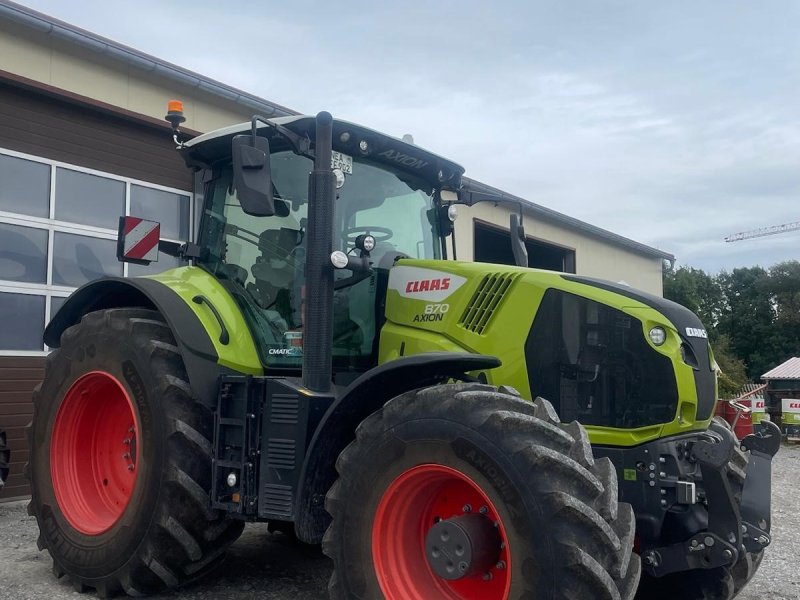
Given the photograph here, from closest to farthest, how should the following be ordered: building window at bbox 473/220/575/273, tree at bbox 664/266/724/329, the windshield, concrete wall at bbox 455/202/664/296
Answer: the windshield → concrete wall at bbox 455/202/664/296 → building window at bbox 473/220/575/273 → tree at bbox 664/266/724/329

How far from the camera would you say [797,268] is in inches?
2188

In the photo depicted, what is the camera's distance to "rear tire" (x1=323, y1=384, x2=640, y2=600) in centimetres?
288

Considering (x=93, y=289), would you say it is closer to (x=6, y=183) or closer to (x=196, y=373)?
(x=196, y=373)

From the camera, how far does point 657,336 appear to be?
3.69 m

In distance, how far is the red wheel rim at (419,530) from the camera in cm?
337

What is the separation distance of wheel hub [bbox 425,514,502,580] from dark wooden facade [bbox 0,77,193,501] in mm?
5046

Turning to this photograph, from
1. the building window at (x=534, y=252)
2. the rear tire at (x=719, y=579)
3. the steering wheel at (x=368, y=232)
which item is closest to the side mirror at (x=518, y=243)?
the steering wheel at (x=368, y=232)

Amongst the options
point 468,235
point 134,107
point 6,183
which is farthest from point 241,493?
point 468,235

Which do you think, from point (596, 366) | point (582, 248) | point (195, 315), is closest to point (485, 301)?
point (596, 366)

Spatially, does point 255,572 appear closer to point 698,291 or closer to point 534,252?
point 534,252

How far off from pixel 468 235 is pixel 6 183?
25.0ft

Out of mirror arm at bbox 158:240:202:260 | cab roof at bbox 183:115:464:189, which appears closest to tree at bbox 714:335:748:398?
cab roof at bbox 183:115:464:189

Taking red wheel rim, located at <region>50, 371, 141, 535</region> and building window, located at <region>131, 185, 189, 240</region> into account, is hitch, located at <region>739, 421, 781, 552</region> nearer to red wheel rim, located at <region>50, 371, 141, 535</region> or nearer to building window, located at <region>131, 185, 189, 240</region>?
red wheel rim, located at <region>50, 371, 141, 535</region>

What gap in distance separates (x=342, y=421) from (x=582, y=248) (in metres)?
14.4
